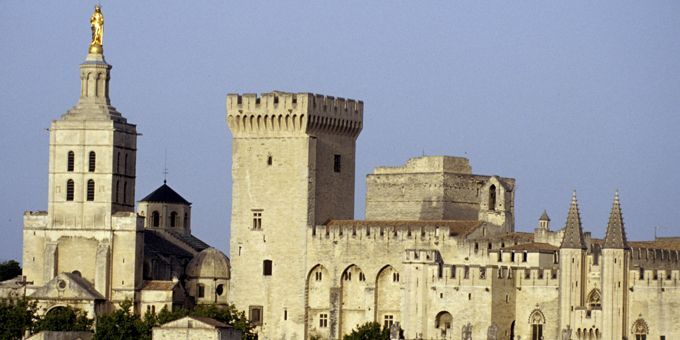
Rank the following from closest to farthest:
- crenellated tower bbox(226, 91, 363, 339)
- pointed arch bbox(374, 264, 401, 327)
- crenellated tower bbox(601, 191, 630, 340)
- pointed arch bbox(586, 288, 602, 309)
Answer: crenellated tower bbox(601, 191, 630, 340), pointed arch bbox(586, 288, 602, 309), pointed arch bbox(374, 264, 401, 327), crenellated tower bbox(226, 91, 363, 339)

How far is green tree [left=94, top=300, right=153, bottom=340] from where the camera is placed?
123062mm

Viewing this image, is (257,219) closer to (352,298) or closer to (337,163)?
(337,163)

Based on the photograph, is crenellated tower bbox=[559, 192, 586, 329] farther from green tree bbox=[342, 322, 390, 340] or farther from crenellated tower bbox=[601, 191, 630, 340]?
green tree bbox=[342, 322, 390, 340]

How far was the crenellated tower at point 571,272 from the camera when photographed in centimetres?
11544

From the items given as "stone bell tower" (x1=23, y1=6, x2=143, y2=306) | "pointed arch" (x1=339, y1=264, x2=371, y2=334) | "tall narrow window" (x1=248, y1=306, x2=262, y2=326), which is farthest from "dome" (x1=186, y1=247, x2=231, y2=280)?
"pointed arch" (x1=339, y1=264, x2=371, y2=334)

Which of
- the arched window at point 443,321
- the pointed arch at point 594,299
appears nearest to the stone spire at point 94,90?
the arched window at point 443,321

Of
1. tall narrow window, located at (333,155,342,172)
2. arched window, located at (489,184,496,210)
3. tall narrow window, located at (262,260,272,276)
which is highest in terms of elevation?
tall narrow window, located at (333,155,342,172)

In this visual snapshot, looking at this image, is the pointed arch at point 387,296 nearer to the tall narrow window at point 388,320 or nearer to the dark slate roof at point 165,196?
the tall narrow window at point 388,320


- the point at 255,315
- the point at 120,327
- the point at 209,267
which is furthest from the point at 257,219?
the point at 120,327

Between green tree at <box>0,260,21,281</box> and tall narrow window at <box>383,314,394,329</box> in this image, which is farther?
green tree at <box>0,260,21,281</box>

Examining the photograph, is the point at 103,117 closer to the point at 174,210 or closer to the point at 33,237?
the point at 33,237

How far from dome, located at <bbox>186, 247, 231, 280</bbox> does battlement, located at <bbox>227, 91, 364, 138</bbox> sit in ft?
28.4

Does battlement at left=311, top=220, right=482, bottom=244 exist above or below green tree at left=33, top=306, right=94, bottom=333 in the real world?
above

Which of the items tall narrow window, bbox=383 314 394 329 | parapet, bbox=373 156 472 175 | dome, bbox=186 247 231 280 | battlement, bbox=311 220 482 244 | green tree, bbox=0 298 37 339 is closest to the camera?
battlement, bbox=311 220 482 244
